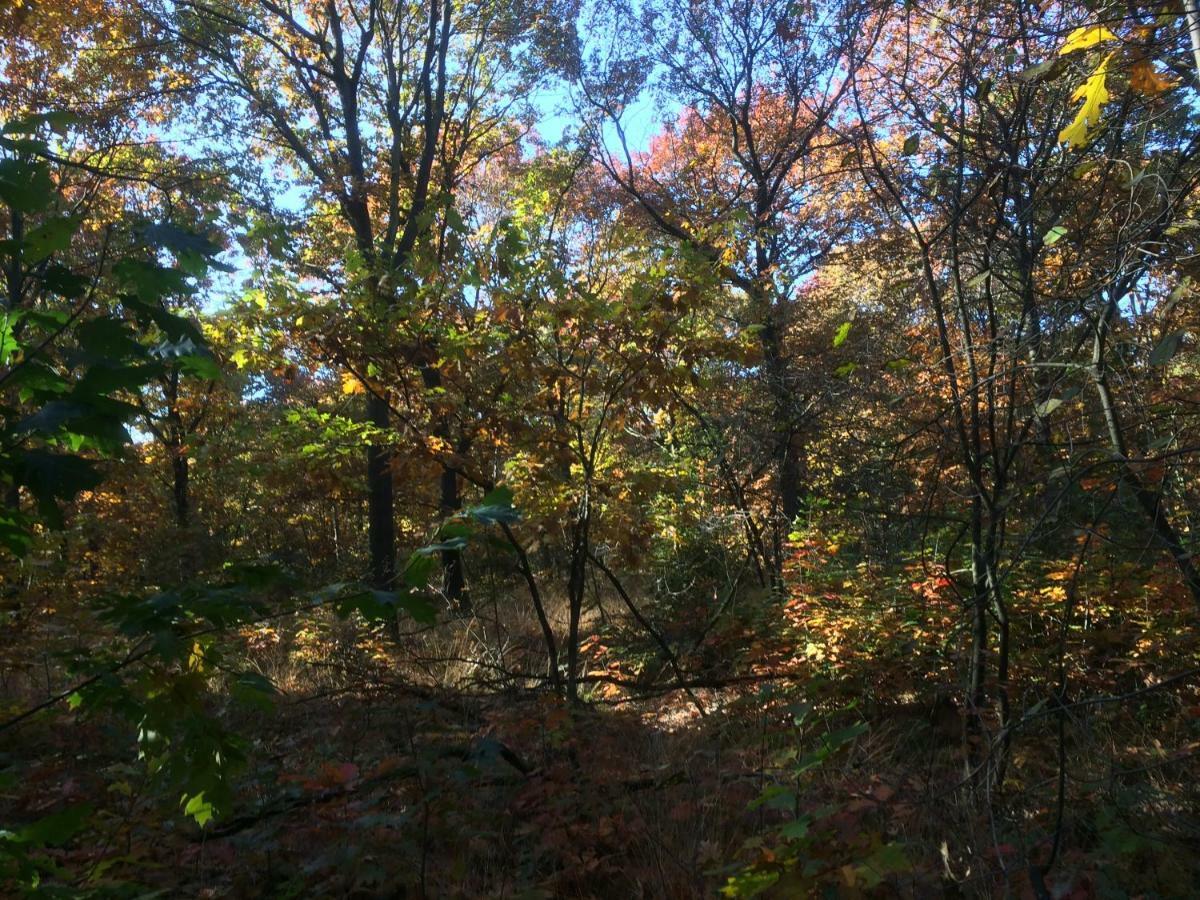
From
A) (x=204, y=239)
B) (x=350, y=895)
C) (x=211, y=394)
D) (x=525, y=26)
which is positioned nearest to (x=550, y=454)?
(x=350, y=895)

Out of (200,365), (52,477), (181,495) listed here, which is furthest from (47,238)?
(181,495)

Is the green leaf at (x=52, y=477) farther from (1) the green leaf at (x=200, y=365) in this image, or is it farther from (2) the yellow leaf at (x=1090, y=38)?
(2) the yellow leaf at (x=1090, y=38)

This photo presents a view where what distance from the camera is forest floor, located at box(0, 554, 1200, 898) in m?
2.68

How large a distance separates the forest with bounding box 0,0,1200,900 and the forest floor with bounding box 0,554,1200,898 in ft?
0.10

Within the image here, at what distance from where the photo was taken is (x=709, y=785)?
12.3 ft

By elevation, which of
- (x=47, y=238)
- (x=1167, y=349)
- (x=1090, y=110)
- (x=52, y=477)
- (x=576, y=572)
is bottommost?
(x=576, y=572)

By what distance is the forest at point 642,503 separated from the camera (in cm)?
205

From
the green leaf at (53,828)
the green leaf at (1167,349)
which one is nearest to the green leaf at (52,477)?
the green leaf at (53,828)

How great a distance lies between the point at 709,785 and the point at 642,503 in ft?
10.1

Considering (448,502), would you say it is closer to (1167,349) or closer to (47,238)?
(47,238)

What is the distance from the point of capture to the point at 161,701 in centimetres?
188

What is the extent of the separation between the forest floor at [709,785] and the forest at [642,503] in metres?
0.03

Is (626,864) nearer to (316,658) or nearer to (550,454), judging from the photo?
(550,454)

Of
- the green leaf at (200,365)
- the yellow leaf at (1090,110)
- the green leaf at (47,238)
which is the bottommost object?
the green leaf at (200,365)
